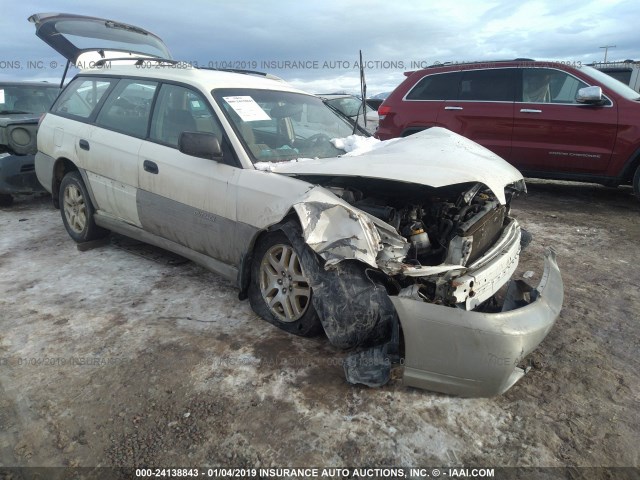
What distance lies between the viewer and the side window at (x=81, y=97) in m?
4.31

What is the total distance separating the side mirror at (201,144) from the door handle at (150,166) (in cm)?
60

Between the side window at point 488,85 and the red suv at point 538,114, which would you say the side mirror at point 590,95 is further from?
the side window at point 488,85

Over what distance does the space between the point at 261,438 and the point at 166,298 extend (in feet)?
5.73

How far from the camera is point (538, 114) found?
603 centimetres

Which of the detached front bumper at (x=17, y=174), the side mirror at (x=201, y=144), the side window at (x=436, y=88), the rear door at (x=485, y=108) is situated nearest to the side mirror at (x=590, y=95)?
the rear door at (x=485, y=108)

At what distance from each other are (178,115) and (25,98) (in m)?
4.97

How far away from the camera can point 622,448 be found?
6.73 ft

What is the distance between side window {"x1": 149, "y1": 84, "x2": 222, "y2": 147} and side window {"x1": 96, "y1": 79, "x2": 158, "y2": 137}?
0.14 m

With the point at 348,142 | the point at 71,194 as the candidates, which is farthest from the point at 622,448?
the point at 71,194

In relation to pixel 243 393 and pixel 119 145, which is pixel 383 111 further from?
pixel 243 393

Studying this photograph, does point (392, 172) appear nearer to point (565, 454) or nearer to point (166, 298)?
point (565, 454)

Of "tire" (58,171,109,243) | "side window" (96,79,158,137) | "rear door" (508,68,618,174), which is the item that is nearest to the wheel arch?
"tire" (58,171,109,243)

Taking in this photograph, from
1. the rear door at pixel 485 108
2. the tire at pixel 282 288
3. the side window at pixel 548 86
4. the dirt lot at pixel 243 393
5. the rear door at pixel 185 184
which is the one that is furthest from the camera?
the rear door at pixel 485 108

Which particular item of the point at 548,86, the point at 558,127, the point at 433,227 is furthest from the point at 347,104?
the point at 433,227
